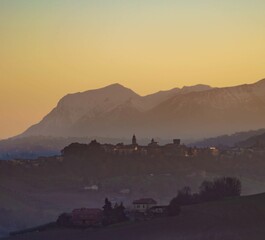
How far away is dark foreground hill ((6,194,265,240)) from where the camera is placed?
280ft

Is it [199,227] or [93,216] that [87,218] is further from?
[199,227]

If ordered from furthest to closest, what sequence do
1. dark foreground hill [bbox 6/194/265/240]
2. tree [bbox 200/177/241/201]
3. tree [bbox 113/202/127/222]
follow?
tree [bbox 200/177/241/201] → tree [bbox 113/202/127/222] → dark foreground hill [bbox 6/194/265/240]

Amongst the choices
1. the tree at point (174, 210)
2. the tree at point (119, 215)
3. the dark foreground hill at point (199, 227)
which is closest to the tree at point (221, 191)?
the tree at point (174, 210)

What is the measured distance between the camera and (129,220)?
10188 centimetres

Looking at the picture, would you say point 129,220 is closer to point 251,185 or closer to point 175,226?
point 175,226

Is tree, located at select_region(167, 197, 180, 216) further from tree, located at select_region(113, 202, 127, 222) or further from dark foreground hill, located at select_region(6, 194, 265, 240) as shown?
tree, located at select_region(113, 202, 127, 222)

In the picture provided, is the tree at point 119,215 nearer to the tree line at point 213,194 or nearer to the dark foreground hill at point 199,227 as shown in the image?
the dark foreground hill at point 199,227

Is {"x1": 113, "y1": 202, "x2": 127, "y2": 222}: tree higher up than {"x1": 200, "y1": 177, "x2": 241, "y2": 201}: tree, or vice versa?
{"x1": 200, "y1": 177, "x2": 241, "y2": 201}: tree

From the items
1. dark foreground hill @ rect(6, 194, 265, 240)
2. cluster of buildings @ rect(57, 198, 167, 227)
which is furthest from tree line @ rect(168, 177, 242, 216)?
dark foreground hill @ rect(6, 194, 265, 240)

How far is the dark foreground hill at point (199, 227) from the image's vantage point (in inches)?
3359

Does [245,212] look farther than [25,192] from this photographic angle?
No

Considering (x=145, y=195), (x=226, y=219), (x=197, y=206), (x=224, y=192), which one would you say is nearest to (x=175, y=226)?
(x=226, y=219)

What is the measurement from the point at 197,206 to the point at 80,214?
46.6 feet

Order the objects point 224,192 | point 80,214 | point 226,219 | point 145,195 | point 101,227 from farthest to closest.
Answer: point 145,195
point 224,192
point 80,214
point 101,227
point 226,219
